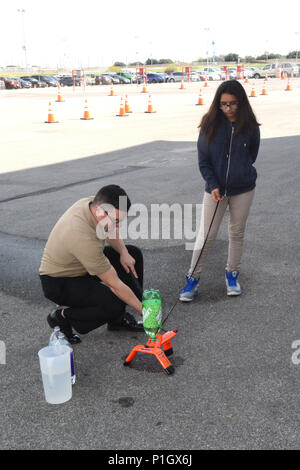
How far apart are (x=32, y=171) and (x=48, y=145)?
3639 millimetres

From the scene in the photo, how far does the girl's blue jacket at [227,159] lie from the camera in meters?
4.29

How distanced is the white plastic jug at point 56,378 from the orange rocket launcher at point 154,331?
489 millimetres

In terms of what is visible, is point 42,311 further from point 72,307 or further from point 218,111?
point 218,111

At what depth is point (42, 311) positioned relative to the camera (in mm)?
4582

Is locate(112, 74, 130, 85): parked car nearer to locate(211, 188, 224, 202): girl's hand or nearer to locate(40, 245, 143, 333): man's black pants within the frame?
locate(211, 188, 224, 202): girl's hand

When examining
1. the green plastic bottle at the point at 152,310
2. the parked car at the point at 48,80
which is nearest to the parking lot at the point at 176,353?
the green plastic bottle at the point at 152,310

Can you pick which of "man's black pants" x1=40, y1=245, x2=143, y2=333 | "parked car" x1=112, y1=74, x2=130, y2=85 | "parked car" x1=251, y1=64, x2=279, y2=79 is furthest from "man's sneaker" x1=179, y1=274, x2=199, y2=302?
"parked car" x1=251, y1=64, x2=279, y2=79

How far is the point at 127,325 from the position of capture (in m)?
4.20

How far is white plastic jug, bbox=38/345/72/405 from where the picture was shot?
10.6 ft

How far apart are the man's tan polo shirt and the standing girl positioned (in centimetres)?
118

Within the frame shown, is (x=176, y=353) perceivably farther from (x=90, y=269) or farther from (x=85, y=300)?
(x=90, y=269)

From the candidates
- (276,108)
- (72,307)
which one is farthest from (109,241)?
(276,108)

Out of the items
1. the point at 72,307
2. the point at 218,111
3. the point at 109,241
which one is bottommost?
the point at 72,307
